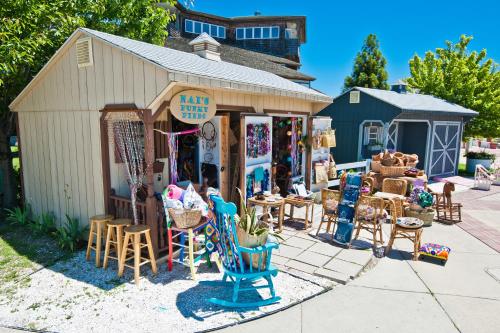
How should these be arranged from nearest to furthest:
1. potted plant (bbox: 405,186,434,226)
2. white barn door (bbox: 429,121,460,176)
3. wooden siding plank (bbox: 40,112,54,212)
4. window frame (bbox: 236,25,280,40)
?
1. wooden siding plank (bbox: 40,112,54,212)
2. potted plant (bbox: 405,186,434,226)
3. white barn door (bbox: 429,121,460,176)
4. window frame (bbox: 236,25,280,40)

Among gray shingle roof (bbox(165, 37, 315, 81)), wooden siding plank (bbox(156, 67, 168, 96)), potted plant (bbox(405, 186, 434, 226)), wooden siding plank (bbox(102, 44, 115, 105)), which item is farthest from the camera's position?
gray shingle roof (bbox(165, 37, 315, 81))

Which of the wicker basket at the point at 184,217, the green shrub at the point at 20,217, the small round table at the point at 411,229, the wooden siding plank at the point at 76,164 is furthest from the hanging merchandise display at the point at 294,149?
the green shrub at the point at 20,217

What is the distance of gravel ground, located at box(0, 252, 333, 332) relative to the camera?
12.2 feet

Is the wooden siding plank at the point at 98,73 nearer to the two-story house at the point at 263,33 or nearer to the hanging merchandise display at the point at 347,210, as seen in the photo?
the hanging merchandise display at the point at 347,210

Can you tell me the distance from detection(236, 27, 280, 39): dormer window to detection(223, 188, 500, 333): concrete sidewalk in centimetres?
2190

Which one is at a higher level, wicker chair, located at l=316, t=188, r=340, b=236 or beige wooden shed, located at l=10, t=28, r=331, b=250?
beige wooden shed, located at l=10, t=28, r=331, b=250

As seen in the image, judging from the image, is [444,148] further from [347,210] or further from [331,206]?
[347,210]

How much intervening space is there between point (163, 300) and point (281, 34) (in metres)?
23.2

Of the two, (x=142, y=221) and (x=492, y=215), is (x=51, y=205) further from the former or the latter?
(x=492, y=215)

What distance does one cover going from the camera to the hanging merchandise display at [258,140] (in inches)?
259

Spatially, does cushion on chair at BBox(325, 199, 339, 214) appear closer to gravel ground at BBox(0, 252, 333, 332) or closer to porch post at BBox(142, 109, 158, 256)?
gravel ground at BBox(0, 252, 333, 332)

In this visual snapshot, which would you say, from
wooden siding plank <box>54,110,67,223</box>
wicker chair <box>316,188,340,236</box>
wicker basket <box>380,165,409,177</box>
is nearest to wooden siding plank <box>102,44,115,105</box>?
wooden siding plank <box>54,110,67,223</box>

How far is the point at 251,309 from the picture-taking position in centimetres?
397

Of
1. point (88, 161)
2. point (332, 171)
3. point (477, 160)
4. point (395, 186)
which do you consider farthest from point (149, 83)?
point (477, 160)
